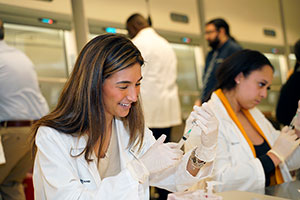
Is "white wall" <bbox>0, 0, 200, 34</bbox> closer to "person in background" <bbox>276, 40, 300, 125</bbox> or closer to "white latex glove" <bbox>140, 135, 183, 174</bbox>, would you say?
"person in background" <bbox>276, 40, 300, 125</bbox>

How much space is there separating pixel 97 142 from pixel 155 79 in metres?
1.57

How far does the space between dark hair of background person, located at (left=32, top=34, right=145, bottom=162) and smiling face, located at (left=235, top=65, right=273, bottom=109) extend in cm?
79

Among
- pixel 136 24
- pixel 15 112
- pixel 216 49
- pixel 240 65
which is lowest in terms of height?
pixel 15 112

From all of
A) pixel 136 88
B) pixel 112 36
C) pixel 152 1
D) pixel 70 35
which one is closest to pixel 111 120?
pixel 136 88

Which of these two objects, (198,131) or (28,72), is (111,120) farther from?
(28,72)

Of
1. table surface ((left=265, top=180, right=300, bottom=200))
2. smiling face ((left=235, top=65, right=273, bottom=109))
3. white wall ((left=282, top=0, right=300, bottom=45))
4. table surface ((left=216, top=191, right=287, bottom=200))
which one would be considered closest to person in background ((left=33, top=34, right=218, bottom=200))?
table surface ((left=216, top=191, right=287, bottom=200))

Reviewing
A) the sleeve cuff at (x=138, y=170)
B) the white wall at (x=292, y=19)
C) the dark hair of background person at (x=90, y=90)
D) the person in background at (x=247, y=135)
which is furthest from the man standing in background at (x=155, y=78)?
the white wall at (x=292, y=19)

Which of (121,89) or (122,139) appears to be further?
(122,139)

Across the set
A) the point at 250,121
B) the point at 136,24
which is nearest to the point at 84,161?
the point at 250,121

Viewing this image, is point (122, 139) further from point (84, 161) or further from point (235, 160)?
point (235, 160)

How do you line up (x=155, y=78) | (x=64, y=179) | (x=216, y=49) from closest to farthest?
(x=64, y=179), (x=155, y=78), (x=216, y=49)

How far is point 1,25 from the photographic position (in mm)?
2398

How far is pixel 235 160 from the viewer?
69.5 inches

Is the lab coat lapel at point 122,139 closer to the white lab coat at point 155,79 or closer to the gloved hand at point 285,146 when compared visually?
the gloved hand at point 285,146
